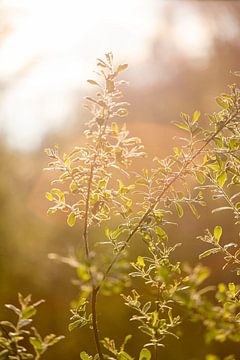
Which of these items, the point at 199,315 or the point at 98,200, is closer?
the point at 199,315

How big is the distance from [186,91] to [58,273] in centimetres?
845

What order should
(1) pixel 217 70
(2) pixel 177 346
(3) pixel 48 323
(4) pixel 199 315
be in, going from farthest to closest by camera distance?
(1) pixel 217 70 → (3) pixel 48 323 → (2) pixel 177 346 → (4) pixel 199 315

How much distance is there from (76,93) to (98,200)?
15519mm

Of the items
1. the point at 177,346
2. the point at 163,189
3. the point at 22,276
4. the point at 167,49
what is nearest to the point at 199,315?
the point at 163,189

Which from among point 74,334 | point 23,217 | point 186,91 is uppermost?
point 186,91

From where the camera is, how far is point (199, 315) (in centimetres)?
116

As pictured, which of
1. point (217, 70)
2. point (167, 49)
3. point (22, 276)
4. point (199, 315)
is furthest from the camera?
point (167, 49)

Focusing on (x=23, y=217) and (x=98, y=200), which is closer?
(x=98, y=200)

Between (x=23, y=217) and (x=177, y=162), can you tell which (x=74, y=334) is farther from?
(x=177, y=162)

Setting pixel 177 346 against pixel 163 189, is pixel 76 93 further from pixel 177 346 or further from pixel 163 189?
pixel 163 189

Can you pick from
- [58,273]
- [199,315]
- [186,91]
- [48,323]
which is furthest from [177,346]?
[186,91]

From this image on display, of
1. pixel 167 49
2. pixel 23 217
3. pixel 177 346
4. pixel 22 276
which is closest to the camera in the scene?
pixel 177 346

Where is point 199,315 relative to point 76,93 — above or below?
below

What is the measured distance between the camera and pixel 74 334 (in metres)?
8.73
